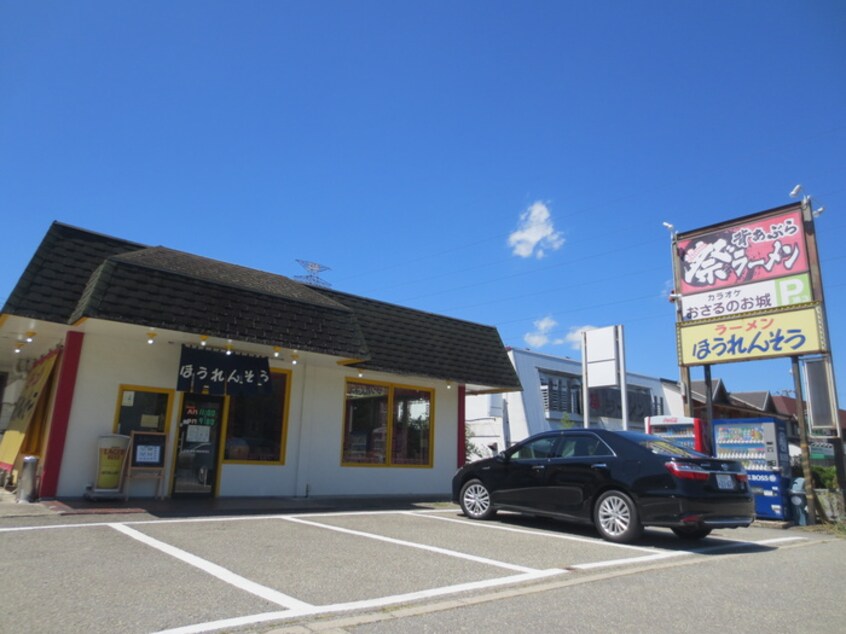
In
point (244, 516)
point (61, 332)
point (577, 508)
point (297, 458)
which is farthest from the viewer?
point (297, 458)

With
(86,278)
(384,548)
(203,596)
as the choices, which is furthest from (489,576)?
(86,278)

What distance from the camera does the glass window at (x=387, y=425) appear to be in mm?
14430

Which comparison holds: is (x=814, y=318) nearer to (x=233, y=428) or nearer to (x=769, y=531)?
(x=769, y=531)

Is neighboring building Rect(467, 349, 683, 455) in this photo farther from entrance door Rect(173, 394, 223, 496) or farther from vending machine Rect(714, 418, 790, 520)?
entrance door Rect(173, 394, 223, 496)

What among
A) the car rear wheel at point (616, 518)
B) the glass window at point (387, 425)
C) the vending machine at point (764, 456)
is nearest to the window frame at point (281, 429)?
the glass window at point (387, 425)

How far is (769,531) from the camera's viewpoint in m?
10.8

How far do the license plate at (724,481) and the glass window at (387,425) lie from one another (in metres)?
8.31

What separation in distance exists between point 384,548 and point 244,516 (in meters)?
3.41

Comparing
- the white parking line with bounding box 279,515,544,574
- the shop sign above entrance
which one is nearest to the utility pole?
the white parking line with bounding box 279,515,544,574

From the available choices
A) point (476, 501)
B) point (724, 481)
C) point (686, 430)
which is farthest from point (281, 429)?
point (686, 430)

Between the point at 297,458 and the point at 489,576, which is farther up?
the point at 297,458

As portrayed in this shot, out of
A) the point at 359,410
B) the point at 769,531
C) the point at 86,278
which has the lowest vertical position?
the point at 769,531

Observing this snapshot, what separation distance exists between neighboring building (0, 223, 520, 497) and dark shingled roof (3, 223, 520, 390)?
27 millimetres

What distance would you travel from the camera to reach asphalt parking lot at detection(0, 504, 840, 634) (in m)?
4.42
